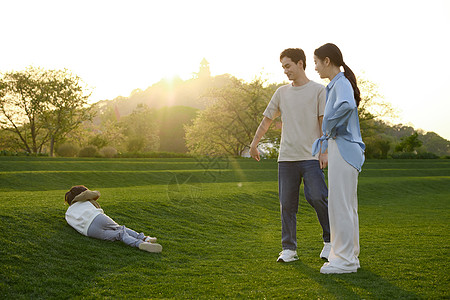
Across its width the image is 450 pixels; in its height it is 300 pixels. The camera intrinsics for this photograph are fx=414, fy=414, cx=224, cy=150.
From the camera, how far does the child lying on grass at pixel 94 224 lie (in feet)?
18.0

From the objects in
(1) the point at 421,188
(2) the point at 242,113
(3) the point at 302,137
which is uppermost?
(2) the point at 242,113

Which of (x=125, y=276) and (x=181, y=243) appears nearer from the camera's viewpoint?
(x=125, y=276)

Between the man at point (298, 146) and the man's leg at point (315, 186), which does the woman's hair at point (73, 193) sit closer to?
the man at point (298, 146)

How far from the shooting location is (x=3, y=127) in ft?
120

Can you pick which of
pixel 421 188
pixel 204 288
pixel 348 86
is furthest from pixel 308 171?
pixel 421 188

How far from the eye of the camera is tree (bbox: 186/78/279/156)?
41.0m

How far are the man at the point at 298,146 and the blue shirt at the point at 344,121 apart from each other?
48cm

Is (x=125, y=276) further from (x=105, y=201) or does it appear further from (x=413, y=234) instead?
(x=413, y=234)

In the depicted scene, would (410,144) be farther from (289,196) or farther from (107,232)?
(107,232)

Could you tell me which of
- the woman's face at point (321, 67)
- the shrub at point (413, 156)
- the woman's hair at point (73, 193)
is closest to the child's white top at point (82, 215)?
the woman's hair at point (73, 193)

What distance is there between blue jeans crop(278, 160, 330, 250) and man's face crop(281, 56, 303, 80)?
1030 millimetres

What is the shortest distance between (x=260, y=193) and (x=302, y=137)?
8.77m

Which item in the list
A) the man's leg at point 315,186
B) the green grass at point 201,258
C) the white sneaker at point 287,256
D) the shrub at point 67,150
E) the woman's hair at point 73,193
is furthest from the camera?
the shrub at point 67,150

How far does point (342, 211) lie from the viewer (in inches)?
162
